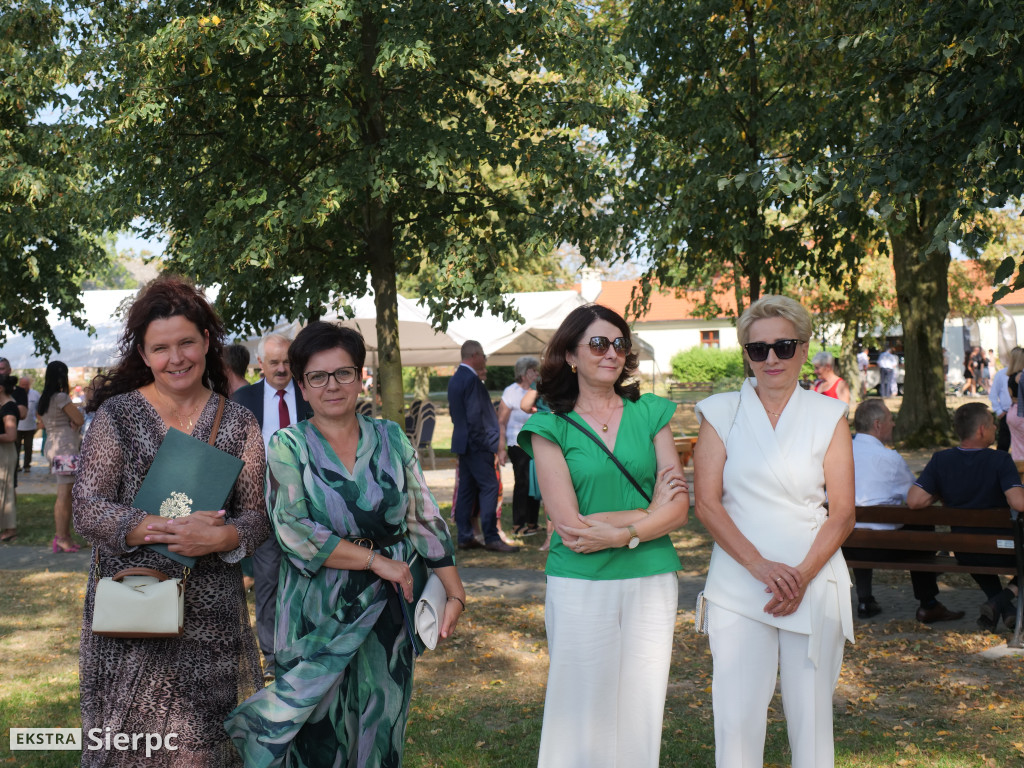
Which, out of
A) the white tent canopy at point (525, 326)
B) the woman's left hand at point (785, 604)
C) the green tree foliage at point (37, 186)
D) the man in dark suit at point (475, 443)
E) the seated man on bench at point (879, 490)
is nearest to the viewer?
the woman's left hand at point (785, 604)

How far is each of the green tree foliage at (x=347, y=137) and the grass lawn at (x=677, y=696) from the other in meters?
3.30

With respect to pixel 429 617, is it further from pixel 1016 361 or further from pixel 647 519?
pixel 1016 361

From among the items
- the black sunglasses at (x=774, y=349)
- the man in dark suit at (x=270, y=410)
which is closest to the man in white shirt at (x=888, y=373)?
the man in dark suit at (x=270, y=410)

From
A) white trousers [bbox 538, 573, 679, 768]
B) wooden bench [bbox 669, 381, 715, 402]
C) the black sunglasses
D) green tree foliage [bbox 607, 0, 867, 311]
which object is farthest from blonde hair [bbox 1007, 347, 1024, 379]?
wooden bench [bbox 669, 381, 715, 402]

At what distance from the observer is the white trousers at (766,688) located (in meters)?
3.78

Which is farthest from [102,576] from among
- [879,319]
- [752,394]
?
[879,319]

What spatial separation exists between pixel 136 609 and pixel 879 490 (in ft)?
20.4

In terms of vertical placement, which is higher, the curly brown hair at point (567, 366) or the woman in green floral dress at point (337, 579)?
the curly brown hair at point (567, 366)

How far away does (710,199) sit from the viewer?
34.6 ft

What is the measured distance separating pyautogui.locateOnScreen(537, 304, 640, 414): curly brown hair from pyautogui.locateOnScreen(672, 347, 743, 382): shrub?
53.5 m

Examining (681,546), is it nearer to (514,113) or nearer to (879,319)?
→ (514,113)

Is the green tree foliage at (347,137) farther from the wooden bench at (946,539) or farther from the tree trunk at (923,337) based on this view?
the tree trunk at (923,337)

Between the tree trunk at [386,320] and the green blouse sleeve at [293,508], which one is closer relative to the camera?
the green blouse sleeve at [293,508]

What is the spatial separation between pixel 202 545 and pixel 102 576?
1.21 ft
